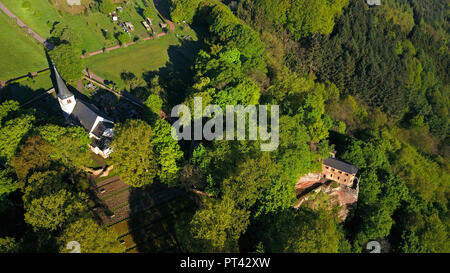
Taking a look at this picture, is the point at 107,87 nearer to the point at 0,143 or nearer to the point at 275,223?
the point at 0,143

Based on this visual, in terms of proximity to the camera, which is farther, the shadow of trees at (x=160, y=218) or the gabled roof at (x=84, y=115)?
the gabled roof at (x=84, y=115)

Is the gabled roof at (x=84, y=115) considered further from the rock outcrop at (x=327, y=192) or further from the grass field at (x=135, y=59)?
the rock outcrop at (x=327, y=192)

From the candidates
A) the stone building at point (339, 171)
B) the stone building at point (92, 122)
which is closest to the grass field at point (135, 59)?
the stone building at point (92, 122)

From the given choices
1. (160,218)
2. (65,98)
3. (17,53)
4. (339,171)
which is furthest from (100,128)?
(339,171)

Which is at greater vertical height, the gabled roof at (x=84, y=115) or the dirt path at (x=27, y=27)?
the dirt path at (x=27, y=27)

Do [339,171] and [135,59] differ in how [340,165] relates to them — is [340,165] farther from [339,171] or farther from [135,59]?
[135,59]

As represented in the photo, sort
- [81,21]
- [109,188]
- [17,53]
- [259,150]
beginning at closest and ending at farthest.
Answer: [109,188], [259,150], [17,53], [81,21]

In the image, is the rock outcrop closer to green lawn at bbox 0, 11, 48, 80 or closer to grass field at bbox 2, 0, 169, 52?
grass field at bbox 2, 0, 169, 52
